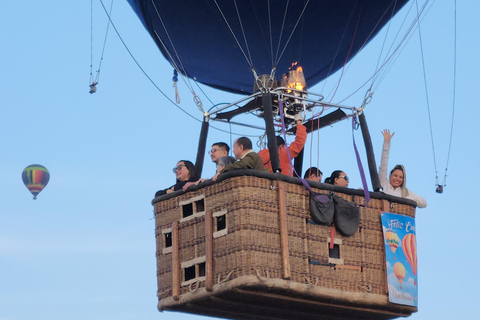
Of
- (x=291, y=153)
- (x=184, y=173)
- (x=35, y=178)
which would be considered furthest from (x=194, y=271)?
(x=35, y=178)

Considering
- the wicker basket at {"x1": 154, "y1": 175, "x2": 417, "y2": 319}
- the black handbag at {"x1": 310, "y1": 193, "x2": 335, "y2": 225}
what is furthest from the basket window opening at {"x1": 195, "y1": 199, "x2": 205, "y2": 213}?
the black handbag at {"x1": 310, "y1": 193, "x2": 335, "y2": 225}

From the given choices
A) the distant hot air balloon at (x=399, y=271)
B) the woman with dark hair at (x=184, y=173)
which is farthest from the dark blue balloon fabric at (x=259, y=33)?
the distant hot air balloon at (x=399, y=271)

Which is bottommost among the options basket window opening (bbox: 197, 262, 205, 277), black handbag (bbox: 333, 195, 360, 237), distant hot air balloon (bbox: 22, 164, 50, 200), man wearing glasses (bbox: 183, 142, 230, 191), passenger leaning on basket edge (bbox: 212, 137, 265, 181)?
basket window opening (bbox: 197, 262, 205, 277)

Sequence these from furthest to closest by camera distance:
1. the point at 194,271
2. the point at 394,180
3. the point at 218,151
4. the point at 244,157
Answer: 1. the point at 394,180
2. the point at 218,151
3. the point at 194,271
4. the point at 244,157

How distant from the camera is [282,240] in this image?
985 cm

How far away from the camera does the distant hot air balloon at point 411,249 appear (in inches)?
419

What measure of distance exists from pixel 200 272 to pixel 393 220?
5.60ft

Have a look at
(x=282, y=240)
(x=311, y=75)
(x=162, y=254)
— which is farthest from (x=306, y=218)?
(x=311, y=75)

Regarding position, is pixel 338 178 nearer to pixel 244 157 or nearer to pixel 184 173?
pixel 244 157

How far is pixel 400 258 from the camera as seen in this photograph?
34.7 ft

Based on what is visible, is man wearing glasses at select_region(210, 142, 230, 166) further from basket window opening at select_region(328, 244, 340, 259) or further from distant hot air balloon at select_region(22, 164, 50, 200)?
distant hot air balloon at select_region(22, 164, 50, 200)

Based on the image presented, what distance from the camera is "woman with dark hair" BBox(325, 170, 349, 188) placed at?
10648mm

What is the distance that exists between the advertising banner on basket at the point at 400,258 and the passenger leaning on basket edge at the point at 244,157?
4.26 feet

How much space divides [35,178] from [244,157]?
17203mm
